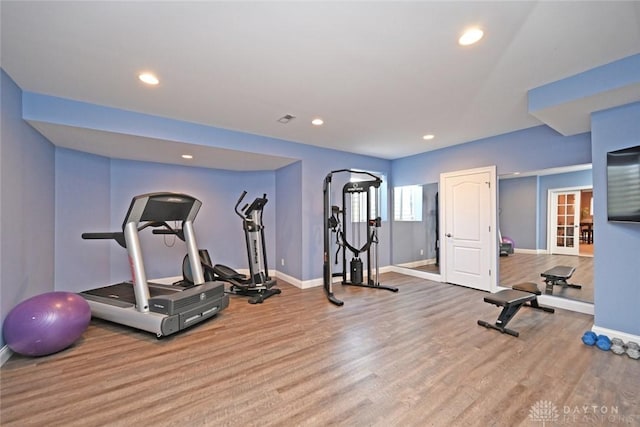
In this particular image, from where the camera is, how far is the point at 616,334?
2615mm

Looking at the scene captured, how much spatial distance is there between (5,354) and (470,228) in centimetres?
599

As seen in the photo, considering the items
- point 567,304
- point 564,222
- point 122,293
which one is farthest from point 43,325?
point 564,222

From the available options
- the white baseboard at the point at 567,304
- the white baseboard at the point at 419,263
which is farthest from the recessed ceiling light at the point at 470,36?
the white baseboard at the point at 419,263

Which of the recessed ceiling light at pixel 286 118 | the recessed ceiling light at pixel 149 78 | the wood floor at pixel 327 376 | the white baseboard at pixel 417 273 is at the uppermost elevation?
the recessed ceiling light at pixel 149 78

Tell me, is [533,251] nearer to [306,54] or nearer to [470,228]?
[470,228]

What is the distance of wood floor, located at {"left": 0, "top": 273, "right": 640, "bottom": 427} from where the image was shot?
5.52 feet

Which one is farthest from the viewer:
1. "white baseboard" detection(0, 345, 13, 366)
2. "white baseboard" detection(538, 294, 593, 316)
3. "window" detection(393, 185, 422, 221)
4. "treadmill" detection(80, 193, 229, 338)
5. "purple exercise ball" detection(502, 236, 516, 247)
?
"purple exercise ball" detection(502, 236, 516, 247)

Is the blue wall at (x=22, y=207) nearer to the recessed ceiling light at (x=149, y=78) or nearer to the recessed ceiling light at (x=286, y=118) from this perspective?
the recessed ceiling light at (x=149, y=78)

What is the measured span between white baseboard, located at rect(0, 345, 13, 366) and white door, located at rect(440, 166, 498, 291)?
5.84m

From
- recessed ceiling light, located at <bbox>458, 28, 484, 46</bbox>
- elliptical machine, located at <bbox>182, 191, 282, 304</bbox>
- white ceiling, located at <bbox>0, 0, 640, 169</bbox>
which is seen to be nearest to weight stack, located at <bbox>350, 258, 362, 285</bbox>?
elliptical machine, located at <bbox>182, 191, 282, 304</bbox>

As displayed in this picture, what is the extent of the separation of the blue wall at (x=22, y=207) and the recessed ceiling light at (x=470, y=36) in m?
3.80

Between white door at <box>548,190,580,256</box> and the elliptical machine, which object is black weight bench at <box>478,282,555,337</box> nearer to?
the elliptical machine

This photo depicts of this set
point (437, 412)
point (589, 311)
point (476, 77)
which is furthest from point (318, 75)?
point (589, 311)

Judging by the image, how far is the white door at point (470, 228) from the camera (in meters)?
4.36
